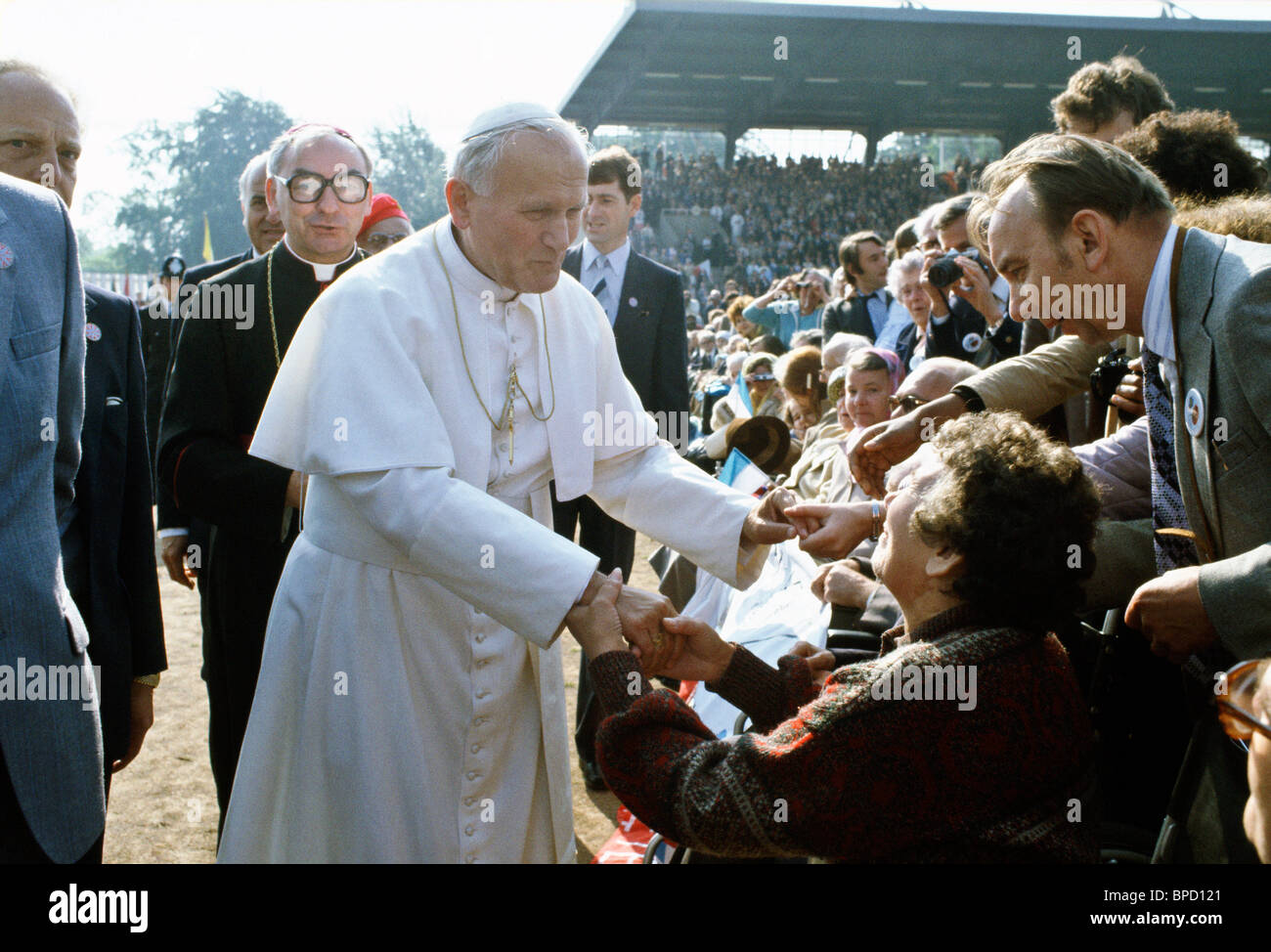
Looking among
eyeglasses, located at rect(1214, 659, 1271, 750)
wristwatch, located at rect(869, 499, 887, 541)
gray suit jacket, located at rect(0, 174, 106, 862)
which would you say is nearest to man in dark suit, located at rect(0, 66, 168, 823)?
gray suit jacket, located at rect(0, 174, 106, 862)

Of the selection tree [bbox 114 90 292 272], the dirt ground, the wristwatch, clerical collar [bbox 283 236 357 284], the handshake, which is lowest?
the dirt ground

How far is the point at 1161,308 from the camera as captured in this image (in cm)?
238

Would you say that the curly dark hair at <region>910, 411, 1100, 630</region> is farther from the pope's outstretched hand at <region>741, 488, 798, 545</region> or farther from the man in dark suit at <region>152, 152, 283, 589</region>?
the man in dark suit at <region>152, 152, 283, 589</region>

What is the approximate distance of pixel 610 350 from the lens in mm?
3055

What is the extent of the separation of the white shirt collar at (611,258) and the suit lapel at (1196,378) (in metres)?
3.46

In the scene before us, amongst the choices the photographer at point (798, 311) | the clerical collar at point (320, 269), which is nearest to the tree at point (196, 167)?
the photographer at point (798, 311)

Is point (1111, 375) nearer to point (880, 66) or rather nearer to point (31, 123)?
point (31, 123)

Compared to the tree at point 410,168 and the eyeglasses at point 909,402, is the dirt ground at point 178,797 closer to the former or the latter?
the eyeglasses at point 909,402

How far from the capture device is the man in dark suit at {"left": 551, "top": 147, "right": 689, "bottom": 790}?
17.9ft

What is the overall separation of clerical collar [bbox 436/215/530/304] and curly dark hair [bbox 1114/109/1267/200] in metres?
1.92

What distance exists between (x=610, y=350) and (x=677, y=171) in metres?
29.4

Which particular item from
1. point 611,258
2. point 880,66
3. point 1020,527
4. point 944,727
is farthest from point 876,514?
point 880,66

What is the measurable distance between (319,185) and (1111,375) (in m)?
2.53

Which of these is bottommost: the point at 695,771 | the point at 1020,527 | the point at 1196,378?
the point at 695,771
